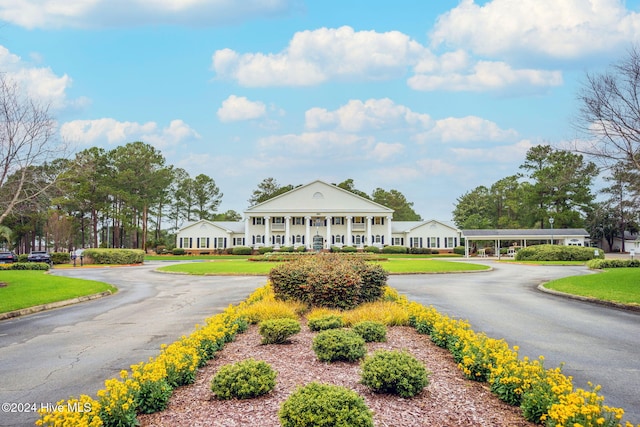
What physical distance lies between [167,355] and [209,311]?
292 inches

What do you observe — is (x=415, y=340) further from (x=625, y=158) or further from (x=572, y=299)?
(x=625, y=158)

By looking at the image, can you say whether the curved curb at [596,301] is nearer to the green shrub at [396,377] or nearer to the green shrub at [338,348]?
the green shrub at [338,348]

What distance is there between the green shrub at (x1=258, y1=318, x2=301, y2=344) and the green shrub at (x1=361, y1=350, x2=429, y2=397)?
8.88 ft

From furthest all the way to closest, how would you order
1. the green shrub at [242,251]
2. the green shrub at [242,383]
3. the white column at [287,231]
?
the white column at [287,231], the green shrub at [242,251], the green shrub at [242,383]

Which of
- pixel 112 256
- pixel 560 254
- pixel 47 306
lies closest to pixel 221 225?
pixel 112 256

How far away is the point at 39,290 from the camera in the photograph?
691 inches

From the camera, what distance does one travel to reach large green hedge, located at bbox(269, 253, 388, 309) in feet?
38.3

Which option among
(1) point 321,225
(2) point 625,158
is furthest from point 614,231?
(2) point 625,158

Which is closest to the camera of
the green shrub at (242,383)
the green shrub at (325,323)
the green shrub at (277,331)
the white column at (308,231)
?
the green shrub at (242,383)

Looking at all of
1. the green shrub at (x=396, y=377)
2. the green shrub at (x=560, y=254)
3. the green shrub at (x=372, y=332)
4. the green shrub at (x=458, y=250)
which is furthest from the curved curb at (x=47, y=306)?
the green shrub at (x=458, y=250)

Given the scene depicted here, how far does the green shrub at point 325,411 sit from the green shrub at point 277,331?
11.9 ft

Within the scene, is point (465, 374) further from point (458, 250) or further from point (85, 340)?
point (458, 250)

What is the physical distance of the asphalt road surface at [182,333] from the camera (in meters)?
6.45

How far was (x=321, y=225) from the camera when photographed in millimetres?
68062
